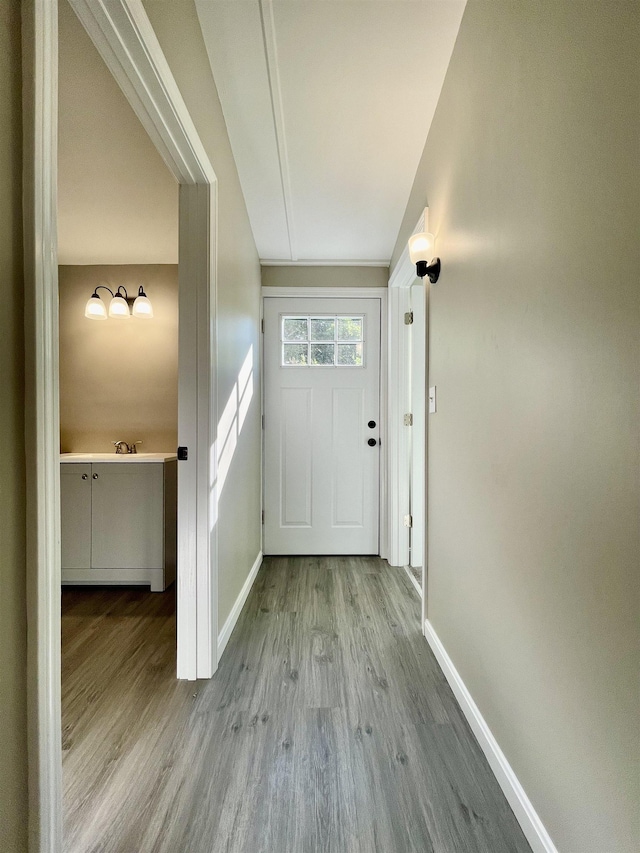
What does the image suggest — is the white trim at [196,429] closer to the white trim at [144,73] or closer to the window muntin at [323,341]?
the white trim at [144,73]

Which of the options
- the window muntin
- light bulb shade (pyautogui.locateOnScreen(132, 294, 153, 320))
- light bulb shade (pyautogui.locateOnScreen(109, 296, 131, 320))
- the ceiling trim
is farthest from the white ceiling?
light bulb shade (pyautogui.locateOnScreen(109, 296, 131, 320))

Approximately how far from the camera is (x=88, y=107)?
174 cm

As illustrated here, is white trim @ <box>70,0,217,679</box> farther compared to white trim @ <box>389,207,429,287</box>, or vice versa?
white trim @ <box>389,207,429,287</box>

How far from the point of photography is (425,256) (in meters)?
1.95

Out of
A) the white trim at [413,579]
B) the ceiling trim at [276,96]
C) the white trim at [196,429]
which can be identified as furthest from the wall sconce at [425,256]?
the white trim at [413,579]

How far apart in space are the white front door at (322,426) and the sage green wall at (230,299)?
0.21 meters

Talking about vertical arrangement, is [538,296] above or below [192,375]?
above

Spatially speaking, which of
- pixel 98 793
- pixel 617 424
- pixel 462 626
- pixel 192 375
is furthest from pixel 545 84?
pixel 98 793

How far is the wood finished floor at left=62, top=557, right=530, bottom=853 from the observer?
1.08 metres

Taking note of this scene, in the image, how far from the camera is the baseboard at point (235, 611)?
1944mm

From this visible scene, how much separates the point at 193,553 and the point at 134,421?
1.90 metres

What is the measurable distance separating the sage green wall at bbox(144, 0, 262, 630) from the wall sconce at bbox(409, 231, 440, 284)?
873mm

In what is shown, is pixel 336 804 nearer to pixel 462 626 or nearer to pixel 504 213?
pixel 462 626

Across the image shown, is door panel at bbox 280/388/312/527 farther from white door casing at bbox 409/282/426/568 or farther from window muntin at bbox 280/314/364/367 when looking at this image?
white door casing at bbox 409/282/426/568
